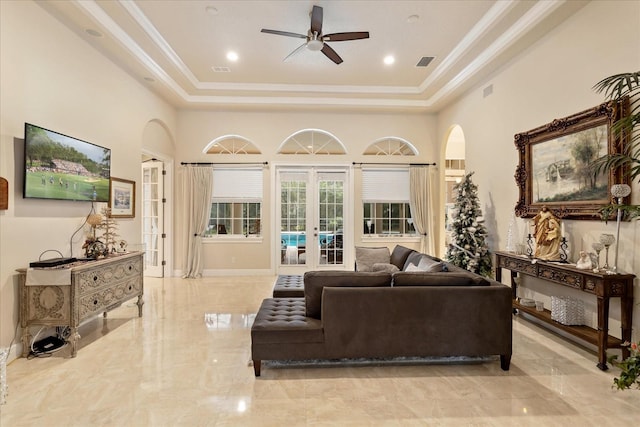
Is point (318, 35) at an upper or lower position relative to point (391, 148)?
upper

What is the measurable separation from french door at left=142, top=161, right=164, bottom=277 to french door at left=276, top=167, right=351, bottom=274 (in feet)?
8.05

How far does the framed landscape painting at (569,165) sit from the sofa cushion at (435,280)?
1.56 metres

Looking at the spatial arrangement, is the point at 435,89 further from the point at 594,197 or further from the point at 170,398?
the point at 170,398

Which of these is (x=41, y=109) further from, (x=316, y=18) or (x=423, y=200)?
(x=423, y=200)

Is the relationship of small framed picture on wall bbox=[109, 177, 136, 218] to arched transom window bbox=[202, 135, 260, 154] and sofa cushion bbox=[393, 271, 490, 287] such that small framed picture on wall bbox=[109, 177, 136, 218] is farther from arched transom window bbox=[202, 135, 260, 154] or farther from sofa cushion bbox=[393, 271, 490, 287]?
sofa cushion bbox=[393, 271, 490, 287]

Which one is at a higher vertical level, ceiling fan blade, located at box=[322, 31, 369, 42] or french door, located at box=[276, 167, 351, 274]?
ceiling fan blade, located at box=[322, 31, 369, 42]

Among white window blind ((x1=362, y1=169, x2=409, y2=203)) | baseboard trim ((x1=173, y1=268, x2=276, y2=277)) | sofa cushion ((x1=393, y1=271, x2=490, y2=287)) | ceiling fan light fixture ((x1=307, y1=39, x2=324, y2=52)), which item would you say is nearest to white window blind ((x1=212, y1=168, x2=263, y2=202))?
baseboard trim ((x1=173, y1=268, x2=276, y2=277))

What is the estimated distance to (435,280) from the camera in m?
3.09

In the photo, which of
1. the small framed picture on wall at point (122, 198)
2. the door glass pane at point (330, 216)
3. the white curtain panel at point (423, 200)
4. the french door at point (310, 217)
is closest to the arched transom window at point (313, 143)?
the french door at point (310, 217)

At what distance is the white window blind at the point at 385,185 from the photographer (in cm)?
752

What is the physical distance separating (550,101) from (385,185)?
3748 millimetres

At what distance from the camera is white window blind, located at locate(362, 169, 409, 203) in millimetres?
7523

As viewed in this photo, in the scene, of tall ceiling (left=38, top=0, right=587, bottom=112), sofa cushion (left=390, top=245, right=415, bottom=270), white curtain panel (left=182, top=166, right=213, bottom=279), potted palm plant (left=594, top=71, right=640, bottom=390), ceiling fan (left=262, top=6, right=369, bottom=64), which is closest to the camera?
potted palm plant (left=594, top=71, right=640, bottom=390)

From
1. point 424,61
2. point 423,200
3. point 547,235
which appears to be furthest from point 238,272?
point 547,235
